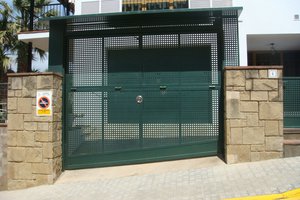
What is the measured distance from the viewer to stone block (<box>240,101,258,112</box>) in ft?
22.2

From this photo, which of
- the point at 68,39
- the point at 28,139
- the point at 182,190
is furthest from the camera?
the point at 68,39

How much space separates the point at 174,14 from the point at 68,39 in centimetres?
282

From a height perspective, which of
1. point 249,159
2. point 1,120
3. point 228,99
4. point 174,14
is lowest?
point 249,159

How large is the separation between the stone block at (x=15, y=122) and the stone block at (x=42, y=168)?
969 mm

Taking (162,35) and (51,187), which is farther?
(162,35)

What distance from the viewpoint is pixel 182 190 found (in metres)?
5.77

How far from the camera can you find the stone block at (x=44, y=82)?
7.11 metres

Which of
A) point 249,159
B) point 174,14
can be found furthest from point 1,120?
point 249,159

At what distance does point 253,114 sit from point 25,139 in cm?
534

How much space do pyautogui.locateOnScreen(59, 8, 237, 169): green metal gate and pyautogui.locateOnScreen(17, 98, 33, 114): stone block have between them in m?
0.90

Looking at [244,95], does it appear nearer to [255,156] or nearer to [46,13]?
[255,156]

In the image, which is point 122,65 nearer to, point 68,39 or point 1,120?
point 68,39

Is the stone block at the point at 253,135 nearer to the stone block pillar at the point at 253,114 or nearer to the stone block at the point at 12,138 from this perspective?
the stone block pillar at the point at 253,114

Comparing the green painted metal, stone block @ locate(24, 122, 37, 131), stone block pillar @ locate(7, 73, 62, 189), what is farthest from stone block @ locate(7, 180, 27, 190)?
the green painted metal
